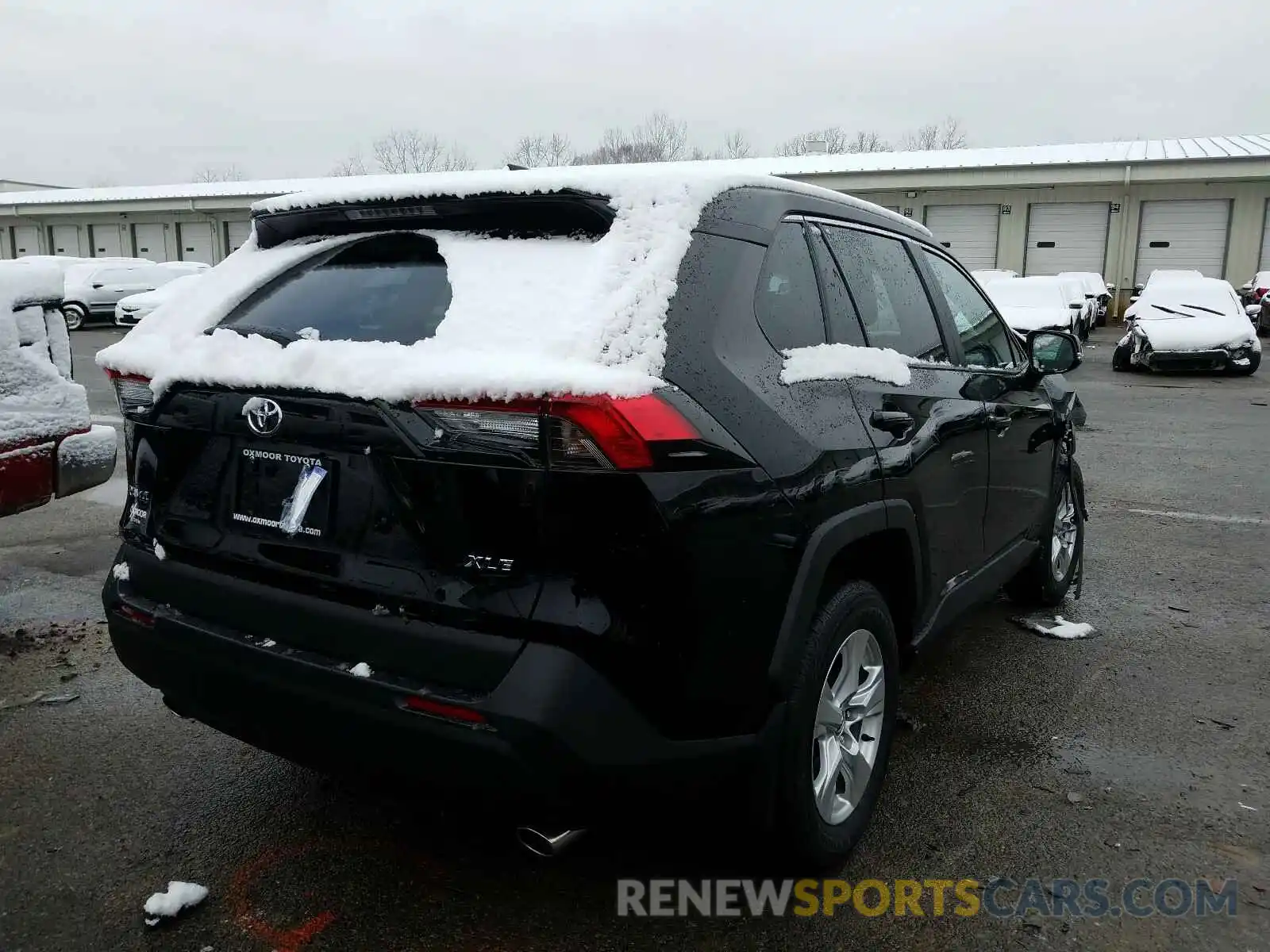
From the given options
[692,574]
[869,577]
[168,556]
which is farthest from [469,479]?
[869,577]

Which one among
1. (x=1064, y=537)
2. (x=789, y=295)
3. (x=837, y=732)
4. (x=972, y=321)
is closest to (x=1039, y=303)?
(x=1064, y=537)

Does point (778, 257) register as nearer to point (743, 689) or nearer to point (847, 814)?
point (743, 689)

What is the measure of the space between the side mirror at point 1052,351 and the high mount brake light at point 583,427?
2722mm

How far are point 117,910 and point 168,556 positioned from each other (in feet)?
2.94

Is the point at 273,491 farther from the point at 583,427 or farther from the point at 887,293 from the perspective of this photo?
the point at 887,293

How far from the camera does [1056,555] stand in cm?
476

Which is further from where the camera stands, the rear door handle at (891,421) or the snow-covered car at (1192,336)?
the snow-covered car at (1192,336)

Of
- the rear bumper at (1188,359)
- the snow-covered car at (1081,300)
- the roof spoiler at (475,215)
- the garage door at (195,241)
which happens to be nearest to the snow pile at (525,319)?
the roof spoiler at (475,215)

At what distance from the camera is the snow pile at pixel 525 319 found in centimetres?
203

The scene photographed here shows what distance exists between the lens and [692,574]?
6.75 ft

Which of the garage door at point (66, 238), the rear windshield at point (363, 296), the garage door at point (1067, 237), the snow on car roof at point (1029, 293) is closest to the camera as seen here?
the rear windshield at point (363, 296)

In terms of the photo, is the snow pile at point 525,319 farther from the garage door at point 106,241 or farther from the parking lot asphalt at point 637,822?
the garage door at point 106,241

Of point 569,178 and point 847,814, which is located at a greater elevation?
point 569,178

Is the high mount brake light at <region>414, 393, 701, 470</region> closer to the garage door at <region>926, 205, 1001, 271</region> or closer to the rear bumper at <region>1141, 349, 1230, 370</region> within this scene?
the rear bumper at <region>1141, 349, 1230, 370</region>
